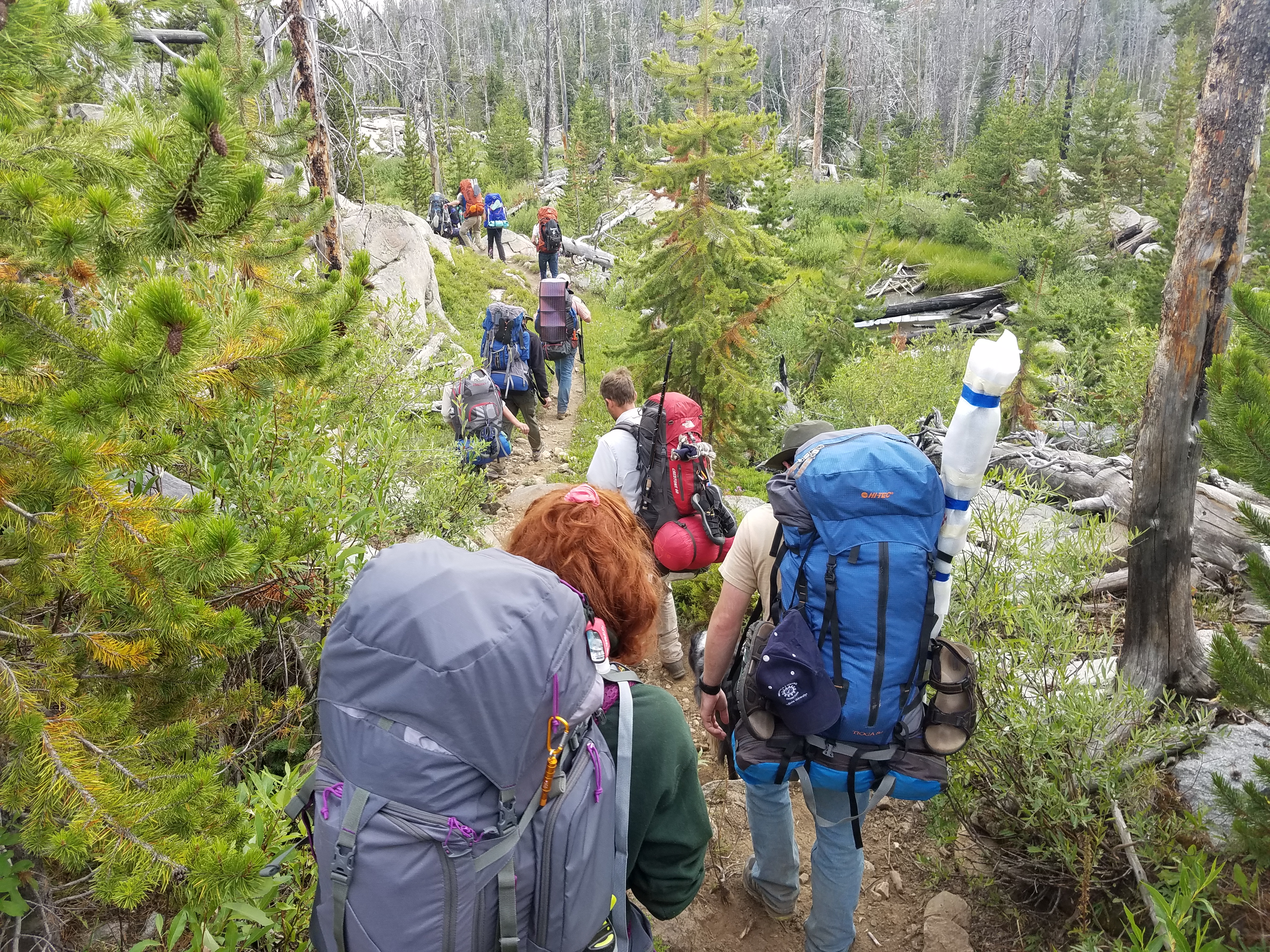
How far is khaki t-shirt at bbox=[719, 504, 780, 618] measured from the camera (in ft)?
9.09

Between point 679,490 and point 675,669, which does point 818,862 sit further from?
point 675,669

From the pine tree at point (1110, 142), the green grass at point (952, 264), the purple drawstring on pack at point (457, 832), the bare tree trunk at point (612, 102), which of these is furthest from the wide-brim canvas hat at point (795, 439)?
the bare tree trunk at point (612, 102)

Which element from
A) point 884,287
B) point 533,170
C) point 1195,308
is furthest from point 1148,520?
point 533,170

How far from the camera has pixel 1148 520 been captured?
12.6 ft

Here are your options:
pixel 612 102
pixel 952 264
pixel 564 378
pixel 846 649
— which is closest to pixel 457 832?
pixel 846 649

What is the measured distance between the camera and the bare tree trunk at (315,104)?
7738mm

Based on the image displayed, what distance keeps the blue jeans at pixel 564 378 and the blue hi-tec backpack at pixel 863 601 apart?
26.1ft

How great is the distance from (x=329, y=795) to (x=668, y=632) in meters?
3.57

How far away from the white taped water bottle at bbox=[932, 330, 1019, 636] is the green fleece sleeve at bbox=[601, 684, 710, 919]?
104 cm

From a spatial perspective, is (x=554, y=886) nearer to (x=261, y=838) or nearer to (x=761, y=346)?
(x=261, y=838)

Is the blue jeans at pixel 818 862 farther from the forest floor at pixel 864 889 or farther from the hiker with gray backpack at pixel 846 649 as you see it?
the forest floor at pixel 864 889

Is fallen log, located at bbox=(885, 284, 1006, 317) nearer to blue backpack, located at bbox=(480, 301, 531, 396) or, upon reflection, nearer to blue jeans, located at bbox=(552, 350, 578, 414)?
blue jeans, located at bbox=(552, 350, 578, 414)

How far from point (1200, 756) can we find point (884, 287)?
19.5 meters

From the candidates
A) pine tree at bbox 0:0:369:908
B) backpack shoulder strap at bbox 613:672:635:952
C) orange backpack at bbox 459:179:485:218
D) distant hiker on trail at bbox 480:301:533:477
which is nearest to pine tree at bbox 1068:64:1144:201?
orange backpack at bbox 459:179:485:218
